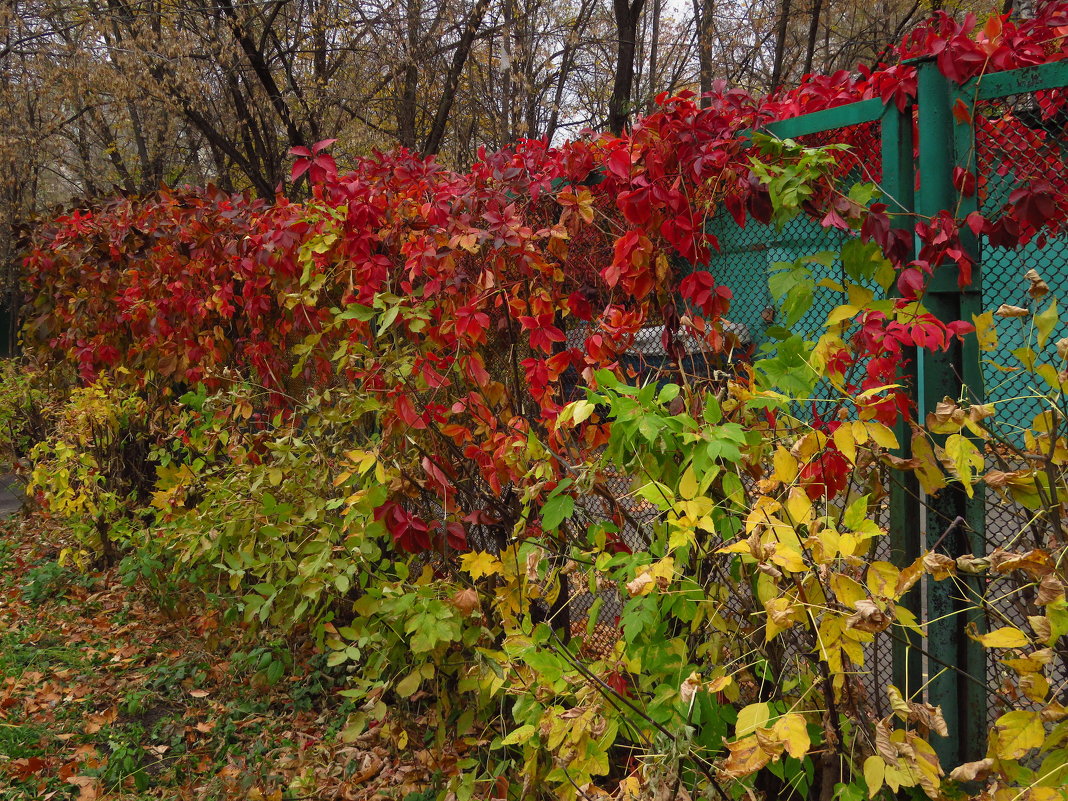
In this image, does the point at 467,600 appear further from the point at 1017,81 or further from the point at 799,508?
the point at 1017,81

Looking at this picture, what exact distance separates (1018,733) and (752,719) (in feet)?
1.52

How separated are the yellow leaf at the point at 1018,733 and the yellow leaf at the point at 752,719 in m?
0.41

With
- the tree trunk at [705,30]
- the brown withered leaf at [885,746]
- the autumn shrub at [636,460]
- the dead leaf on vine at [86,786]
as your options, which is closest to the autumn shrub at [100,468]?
the autumn shrub at [636,460]

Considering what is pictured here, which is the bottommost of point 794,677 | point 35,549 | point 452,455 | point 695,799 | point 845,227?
point 35,549

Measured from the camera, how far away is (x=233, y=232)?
14.0 feet

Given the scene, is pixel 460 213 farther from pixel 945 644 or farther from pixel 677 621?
pixel 945 644

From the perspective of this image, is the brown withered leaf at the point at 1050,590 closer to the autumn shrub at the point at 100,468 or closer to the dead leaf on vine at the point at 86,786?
the dead leaf on vine at the point at 86,786

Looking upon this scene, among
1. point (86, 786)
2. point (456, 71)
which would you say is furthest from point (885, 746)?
point (456, 71)

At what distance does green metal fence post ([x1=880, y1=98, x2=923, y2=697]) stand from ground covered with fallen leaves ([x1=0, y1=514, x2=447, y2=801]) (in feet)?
5.86

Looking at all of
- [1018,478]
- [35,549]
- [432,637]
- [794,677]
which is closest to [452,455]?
[432,637]

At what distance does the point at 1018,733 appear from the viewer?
1504mm

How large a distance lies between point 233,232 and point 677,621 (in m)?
3.11

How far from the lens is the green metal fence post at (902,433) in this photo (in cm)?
214

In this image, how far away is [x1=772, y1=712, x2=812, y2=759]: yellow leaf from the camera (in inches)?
57.5
